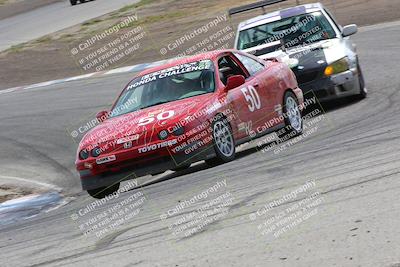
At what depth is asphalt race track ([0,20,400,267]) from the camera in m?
6.05

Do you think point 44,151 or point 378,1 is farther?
point 378,1

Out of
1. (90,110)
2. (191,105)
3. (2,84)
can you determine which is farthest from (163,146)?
(2,84)

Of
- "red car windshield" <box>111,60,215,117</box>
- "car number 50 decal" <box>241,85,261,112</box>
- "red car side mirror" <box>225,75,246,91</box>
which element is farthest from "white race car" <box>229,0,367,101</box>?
"red car side mirror" <box>225,75,246,91</box>

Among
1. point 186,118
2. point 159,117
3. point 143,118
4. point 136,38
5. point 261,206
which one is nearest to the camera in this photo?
point 261,206

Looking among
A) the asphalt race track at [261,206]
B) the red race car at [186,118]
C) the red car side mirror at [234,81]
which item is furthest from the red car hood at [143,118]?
the asphalt race track at [261,206]

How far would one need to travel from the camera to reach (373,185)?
7.39 meters

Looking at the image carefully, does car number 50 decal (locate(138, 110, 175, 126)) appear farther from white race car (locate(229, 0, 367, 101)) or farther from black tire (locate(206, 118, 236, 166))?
white race car (locate(229, 0, 367, 101))

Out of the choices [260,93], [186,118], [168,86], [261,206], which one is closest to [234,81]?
[260,93]

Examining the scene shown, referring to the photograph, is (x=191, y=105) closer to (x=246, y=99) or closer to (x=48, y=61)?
(x=246, y=99)

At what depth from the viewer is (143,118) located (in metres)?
11.0

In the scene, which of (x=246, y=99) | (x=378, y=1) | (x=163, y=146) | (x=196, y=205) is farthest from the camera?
(x=378, y=1)

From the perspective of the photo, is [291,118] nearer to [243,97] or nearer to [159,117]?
[243,97]

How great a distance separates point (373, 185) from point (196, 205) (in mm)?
1494

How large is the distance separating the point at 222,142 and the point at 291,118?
1.85 meters
